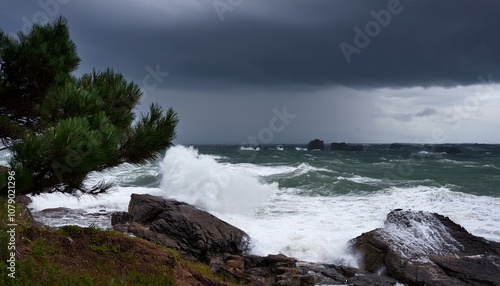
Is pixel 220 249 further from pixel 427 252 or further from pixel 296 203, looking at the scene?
pixel 296 203

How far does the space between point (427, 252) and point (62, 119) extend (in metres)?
11.2

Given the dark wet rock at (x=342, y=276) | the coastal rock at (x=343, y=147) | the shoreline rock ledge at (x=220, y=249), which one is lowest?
the dark wet rock at (x=342, y=276)

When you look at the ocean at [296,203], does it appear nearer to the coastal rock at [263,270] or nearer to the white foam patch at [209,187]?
the white foam patch at [209,187]

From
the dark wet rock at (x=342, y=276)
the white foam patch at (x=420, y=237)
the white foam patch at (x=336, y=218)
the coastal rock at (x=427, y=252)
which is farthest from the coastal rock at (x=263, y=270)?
the white foam patch at (x=420, y=237)

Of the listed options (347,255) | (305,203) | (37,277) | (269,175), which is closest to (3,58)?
(37,277)

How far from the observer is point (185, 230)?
1377cm

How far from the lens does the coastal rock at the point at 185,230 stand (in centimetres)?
1302

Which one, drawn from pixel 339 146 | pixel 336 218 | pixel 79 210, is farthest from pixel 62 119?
pixel 339 146

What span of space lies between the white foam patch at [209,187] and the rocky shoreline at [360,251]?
6.31 metres

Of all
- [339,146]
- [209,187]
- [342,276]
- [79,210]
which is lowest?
[342,276]

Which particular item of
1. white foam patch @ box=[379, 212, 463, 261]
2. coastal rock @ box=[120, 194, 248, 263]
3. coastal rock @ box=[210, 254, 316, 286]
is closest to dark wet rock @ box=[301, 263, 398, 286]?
coastal rock @ box=[210, 254, 316, 286]

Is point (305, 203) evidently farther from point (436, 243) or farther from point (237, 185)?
point (436, 243)

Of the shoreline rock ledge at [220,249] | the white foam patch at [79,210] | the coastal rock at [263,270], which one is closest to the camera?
the coastal rock at [263,270]

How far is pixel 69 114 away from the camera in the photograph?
5848mm
